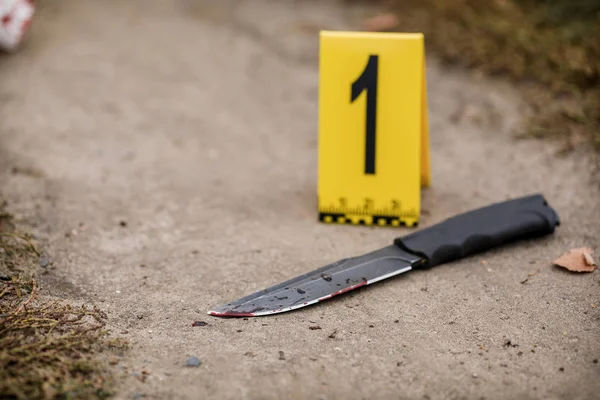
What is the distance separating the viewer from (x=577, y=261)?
Result: 247 centimetres

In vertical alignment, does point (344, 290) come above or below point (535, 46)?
below

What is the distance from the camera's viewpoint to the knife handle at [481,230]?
2.45 meters

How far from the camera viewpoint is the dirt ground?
1953 millimetres

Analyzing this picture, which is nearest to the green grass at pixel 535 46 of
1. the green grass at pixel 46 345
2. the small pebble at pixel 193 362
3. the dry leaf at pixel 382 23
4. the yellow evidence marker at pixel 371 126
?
the dry leaf at pixel 382 23

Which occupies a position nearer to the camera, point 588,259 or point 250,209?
point 588,259

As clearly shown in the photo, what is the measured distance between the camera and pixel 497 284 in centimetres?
237

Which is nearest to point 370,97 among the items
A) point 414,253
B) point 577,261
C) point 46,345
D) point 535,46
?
point 414,253

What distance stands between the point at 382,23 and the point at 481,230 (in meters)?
2.50

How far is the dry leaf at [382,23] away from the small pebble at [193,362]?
10.4 ft

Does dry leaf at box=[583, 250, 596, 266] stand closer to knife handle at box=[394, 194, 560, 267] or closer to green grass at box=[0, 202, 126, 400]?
knife handle at box=[394, 194, 560, 267]

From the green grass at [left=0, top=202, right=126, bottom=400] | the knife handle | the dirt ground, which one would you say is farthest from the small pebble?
the knife handle

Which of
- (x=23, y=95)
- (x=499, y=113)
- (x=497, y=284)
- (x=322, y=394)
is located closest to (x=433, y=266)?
(x=497, y=284)

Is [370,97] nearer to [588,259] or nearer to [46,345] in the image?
[588,259]

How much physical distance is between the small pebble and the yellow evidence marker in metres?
1.03
